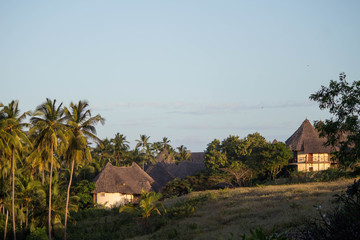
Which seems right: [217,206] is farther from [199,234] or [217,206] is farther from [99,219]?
[99,219]

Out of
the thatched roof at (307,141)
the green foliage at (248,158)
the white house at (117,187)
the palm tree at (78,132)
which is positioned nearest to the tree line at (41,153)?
the palm tree at (78,132)

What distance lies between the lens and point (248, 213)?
33719 mm

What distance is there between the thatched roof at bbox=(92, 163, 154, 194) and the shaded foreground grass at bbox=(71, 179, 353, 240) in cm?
837

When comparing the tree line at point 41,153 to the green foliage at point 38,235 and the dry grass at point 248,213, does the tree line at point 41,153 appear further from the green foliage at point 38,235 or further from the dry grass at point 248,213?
the dry grass at point 248,213

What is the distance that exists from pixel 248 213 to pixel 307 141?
3716cm

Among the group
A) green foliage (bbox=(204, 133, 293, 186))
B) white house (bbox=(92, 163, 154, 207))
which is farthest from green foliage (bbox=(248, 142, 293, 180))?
white house (bbox=(92, 163, 154, 207))

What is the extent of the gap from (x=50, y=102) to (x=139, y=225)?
14600 millimetres

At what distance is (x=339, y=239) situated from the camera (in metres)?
9.89

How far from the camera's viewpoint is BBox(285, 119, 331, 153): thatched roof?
66.4 metres

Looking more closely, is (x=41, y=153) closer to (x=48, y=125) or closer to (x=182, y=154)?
(x=48, y=125)

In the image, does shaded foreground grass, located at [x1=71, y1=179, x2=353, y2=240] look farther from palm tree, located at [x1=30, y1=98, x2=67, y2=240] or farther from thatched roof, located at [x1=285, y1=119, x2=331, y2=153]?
thatched roof, located at [x1=285, y1=119, x2=331, y2=153]

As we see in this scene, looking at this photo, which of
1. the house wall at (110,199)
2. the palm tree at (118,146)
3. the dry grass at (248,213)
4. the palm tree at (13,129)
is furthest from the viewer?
the palm tree at (118,146)

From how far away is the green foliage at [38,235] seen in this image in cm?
4346

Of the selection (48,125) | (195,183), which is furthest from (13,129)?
(195,183)
